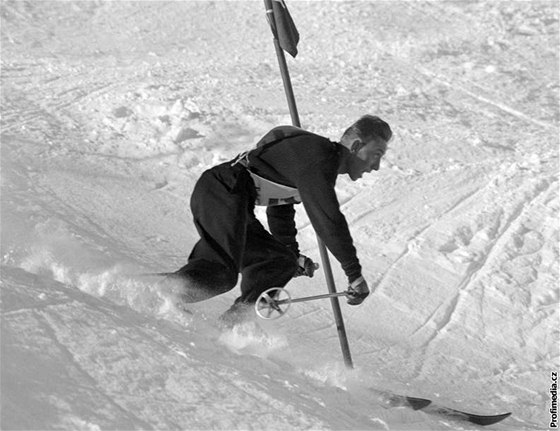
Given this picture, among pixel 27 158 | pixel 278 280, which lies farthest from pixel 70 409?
pixel 27 158

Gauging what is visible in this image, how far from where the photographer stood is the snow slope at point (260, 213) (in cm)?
384

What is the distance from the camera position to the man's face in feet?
15.8

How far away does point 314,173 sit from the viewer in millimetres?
4684

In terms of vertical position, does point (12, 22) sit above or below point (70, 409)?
above

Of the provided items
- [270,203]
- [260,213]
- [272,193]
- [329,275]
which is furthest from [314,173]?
[260,213]

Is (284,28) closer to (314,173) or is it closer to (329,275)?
(314,173)

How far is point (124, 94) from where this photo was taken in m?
9.65

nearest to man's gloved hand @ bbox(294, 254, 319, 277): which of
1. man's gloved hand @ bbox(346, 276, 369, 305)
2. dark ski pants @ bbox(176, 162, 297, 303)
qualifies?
dark ski pants @ bbox(176, 162, 297, 303)

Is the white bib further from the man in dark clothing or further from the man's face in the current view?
the man's face

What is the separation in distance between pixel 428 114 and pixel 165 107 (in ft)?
11.0

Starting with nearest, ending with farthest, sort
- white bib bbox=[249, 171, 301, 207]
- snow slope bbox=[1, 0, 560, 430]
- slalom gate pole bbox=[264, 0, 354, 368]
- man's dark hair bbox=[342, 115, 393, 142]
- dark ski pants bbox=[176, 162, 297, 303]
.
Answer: snow slope bbox=[1, 0, 560, 430], man's dark hair bbox=[342, 115, 393, 142], dark ski pants bbox=[176, 162, 297, 303], white bib bbox=[249, 171, 301, 207], slalom gate pole bbox=[264, 0, 354, 368]

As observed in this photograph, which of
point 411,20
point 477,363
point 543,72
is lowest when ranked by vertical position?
point 477,363

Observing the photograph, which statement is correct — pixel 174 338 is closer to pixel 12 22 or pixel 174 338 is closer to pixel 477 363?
pixel 477 363

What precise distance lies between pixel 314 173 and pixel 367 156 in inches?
14.8
